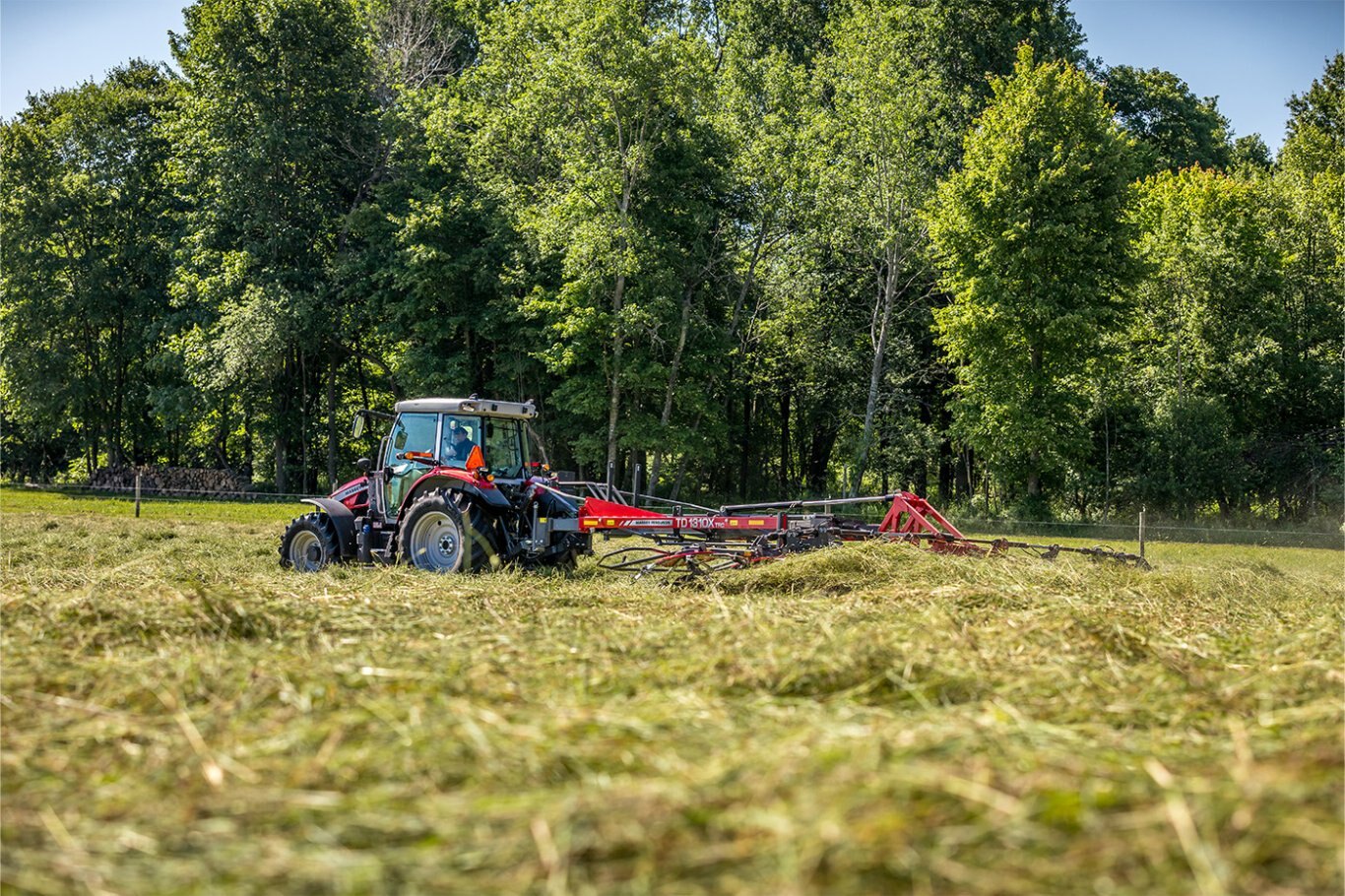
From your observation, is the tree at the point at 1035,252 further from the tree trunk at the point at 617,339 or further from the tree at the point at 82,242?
the tree at the point at 82,242

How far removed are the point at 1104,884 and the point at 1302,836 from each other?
518 millimetres

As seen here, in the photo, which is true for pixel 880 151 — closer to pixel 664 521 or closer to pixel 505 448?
pixel 505 448

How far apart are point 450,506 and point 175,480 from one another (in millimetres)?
26671

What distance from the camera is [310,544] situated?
12.2 meters

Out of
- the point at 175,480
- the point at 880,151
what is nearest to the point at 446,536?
the point at 880,151

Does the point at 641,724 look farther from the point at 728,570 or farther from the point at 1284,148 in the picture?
the point at 1284,148

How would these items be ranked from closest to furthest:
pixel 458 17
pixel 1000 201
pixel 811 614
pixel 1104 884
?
1. pixel 1104 884
2. pixel 811 614
3. pixel 1000 201
4. pixel 458 17

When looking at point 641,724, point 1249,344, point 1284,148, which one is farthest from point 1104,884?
point 1284,148

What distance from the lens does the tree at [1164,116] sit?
3588cm

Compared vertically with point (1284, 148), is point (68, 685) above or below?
below

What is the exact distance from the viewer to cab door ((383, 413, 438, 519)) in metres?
11.6

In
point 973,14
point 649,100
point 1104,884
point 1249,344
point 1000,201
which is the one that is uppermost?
point 973,14

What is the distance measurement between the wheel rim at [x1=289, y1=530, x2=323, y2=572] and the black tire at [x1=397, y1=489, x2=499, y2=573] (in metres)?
1.25

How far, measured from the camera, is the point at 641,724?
3709 millimetres
